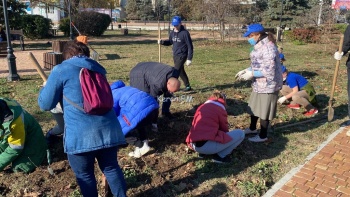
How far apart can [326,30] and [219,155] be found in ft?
60.4

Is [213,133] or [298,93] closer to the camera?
[213,133]

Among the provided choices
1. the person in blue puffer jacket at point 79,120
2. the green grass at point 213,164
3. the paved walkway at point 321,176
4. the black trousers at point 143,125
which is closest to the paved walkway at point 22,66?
the green grass at point 213,164

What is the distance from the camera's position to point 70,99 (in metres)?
2.48

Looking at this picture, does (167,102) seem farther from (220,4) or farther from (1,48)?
(220,4)

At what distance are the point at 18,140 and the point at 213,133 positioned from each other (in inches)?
87.1

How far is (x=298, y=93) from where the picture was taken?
20.6 ft

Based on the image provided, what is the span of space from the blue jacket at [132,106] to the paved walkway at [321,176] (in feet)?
5.35

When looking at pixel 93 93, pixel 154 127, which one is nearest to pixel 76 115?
pixel 93 93

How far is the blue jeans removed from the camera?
8.74 ft

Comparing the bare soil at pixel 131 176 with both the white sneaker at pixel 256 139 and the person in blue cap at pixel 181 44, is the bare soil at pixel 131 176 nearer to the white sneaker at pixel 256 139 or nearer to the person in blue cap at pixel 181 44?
the white sneaker at pixel 256 139

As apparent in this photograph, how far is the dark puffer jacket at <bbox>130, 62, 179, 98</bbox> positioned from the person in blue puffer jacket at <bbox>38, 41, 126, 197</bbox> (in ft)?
5.49

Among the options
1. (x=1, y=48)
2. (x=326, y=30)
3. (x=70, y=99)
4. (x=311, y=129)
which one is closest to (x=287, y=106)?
(x=311, y=129)

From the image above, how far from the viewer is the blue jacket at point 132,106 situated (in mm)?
3795

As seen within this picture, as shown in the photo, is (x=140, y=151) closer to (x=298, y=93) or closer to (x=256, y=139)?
(x=256, y=139)
